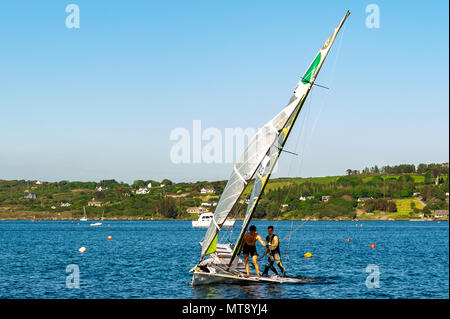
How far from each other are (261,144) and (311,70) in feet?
15.5

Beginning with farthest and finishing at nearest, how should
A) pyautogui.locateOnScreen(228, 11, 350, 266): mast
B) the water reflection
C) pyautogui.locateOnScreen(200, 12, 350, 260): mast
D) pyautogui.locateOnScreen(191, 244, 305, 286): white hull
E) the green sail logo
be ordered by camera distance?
the green sail logo → pyautogui.locateOnScreen(228, 11, 350, 266): mast → pyautogui.locateOnScreen(200, 12, 350, 260): mast → pyautogui.locateOnScreen(191, 244, 305, 286): white hull → the water reflection

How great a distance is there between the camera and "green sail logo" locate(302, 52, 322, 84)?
3114cm

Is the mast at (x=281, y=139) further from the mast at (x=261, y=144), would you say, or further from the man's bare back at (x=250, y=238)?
the man's bare back at (x=250, y=238)

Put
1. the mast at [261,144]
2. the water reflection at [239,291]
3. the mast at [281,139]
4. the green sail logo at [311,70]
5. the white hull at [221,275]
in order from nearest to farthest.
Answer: the water reflection at [239,291]
the white hull at [221,275]
the mast at [261,144]
the mast at [281,139]
the green sail logo at [311,70]

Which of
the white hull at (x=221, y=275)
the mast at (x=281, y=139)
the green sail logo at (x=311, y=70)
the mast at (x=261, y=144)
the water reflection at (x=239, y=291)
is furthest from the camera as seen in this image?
the green sail logo at (x=311, y=70)

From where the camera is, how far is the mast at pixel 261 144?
1216 inches

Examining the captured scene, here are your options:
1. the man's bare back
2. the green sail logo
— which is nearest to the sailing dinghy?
the green sail logo

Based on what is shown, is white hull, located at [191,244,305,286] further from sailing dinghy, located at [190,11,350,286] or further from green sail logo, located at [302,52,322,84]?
green sail logo, located at [302,52,322,84]

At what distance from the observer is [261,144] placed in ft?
102

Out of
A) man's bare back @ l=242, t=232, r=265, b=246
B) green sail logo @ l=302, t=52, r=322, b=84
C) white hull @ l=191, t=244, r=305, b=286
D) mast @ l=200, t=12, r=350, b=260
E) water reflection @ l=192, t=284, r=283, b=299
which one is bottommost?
water reflection @ l=192, t=284, r=283, b=299

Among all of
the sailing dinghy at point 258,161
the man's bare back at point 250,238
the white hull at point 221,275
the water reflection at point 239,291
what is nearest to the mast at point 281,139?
the sailing dinghy at point 258,161

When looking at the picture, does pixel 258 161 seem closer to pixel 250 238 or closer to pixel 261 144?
pixel 261 144

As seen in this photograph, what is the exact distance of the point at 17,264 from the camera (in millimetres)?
55625
